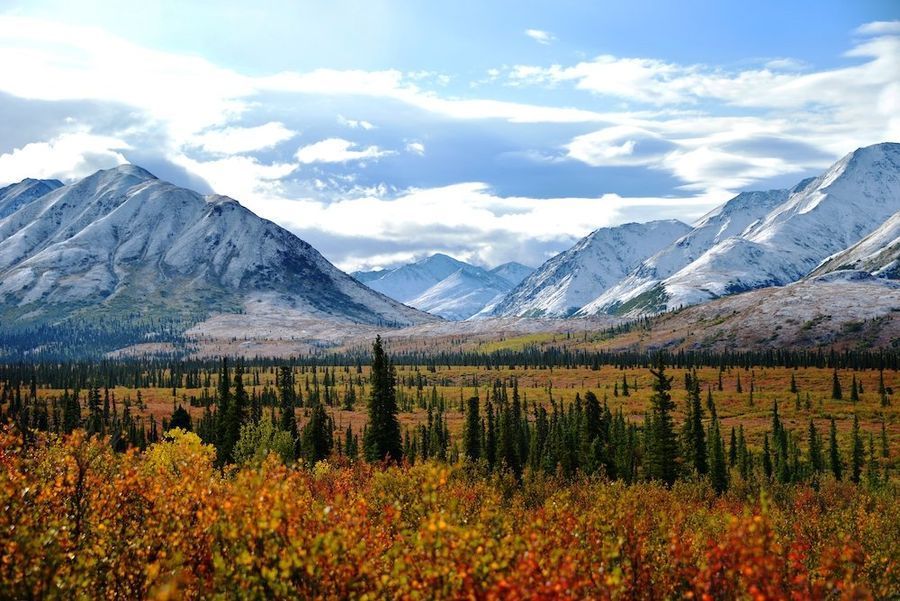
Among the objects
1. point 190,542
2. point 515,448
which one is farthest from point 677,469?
point 190,542

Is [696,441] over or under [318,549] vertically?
under

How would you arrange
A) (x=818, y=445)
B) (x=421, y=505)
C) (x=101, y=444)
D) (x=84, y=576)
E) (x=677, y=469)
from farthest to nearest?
(x=818, y=445) < (x=677, y=469) < (x=101, y=444) < (x=421, y=505) < (x=84, y=576)

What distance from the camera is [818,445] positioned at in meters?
157

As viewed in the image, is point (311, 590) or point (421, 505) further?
point (421, 505)

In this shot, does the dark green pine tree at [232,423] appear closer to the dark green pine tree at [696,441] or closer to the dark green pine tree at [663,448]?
the dark green pine tree at [663,448]

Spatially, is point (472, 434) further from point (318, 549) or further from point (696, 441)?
point (318, 549)

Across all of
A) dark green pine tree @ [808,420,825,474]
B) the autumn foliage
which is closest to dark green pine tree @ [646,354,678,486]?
dark green pine tree @ [808,420,825,474]

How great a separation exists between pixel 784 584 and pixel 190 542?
93.5ft

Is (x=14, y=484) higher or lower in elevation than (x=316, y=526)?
higher

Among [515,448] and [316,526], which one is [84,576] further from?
[515,448]

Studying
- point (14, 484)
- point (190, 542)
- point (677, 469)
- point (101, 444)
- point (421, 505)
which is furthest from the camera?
point (677, 469)

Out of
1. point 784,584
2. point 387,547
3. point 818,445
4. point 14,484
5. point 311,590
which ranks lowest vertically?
point 818,445

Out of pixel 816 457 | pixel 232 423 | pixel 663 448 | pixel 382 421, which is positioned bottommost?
pixel 816 457

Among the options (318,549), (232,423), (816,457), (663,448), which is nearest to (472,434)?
(663,448)
